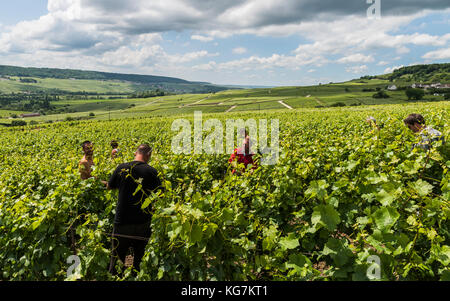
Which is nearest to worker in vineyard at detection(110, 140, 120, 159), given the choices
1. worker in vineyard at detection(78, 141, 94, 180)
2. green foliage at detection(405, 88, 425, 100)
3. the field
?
worker in vineyard at detection(78, 141, 94, 180)

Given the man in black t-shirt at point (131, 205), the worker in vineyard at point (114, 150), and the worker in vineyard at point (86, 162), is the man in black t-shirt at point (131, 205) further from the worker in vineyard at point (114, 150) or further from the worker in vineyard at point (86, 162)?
the worker in vineyard at point (114, 150)

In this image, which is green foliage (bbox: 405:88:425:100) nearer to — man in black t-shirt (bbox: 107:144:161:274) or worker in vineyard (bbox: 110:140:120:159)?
worker in vineyard (bbox: 110:140:120:159)

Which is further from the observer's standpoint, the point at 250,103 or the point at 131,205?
the point at 250,103

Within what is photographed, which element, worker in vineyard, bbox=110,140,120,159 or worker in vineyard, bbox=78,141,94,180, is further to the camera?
worker in vineyard, bbox=110,140,120,159

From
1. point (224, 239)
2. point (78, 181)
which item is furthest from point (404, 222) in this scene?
point (78, 181)

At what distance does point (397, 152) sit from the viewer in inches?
152

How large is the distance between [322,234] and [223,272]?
945mm
